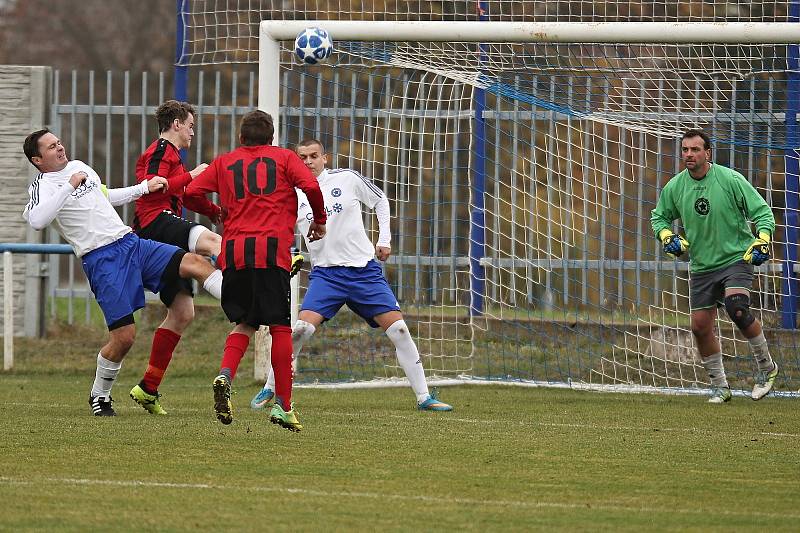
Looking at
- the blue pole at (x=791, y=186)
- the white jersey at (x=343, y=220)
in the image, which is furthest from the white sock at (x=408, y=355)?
the blue pole at (x=791, y=186)

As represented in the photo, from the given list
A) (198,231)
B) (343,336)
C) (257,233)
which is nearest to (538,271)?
(343,336)

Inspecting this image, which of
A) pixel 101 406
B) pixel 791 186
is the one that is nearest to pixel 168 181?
pixel 101 406

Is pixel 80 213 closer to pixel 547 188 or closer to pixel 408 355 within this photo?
pixel 408 355

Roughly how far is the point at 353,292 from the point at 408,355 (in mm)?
553

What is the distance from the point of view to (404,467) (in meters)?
6.30

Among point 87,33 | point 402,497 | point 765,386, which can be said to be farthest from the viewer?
point 87,33

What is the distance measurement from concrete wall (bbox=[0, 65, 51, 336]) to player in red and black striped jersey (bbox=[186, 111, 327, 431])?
665 cm

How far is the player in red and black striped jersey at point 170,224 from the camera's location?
8.55 meters

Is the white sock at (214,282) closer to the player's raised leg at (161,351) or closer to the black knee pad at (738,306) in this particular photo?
the player's raised leg at (161,351)

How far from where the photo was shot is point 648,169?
1247 cm

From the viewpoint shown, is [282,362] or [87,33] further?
[87,33]

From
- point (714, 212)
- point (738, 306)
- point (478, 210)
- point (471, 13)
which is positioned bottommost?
point (738, 306)

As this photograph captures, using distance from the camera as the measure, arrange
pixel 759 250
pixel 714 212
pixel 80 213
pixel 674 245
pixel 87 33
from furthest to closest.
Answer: pixel 87 33
pixel 714 212
pixel 674 245
pixel 759 250
pixel 80 213

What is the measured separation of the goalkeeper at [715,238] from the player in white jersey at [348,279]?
1969 millimetres
